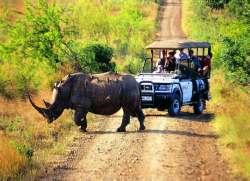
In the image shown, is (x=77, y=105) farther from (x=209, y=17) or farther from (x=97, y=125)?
(x=209, y=17)

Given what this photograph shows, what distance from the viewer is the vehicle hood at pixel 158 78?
19.3 meters

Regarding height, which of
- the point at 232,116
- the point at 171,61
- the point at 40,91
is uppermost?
the point at 171,61

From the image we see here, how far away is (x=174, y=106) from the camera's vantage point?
19.4 m

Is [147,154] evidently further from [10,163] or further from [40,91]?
[40,91]

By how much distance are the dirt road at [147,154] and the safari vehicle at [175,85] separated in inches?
22.1

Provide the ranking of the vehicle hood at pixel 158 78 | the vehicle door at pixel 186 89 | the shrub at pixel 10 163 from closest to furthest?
A: 1. the shrub at pixel 10 163
2. the vehicle hood at pixel 158 78
3. the vehicle door at pixel 186 89

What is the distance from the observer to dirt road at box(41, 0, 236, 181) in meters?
11.8

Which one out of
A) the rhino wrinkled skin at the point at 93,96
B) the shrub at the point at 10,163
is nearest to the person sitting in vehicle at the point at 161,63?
the rhino wrinkled skin at the point at 93,96

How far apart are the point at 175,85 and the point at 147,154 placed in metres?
6.10

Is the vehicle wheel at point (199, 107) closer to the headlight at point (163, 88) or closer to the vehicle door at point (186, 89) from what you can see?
the vehicle door at point (186, 89)

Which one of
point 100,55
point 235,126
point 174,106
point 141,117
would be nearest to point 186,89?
point 174,106

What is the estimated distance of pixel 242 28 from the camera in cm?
2438

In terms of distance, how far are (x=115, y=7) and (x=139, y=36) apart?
21.2 metres

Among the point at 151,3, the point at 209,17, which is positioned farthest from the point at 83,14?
the point at 151,3
